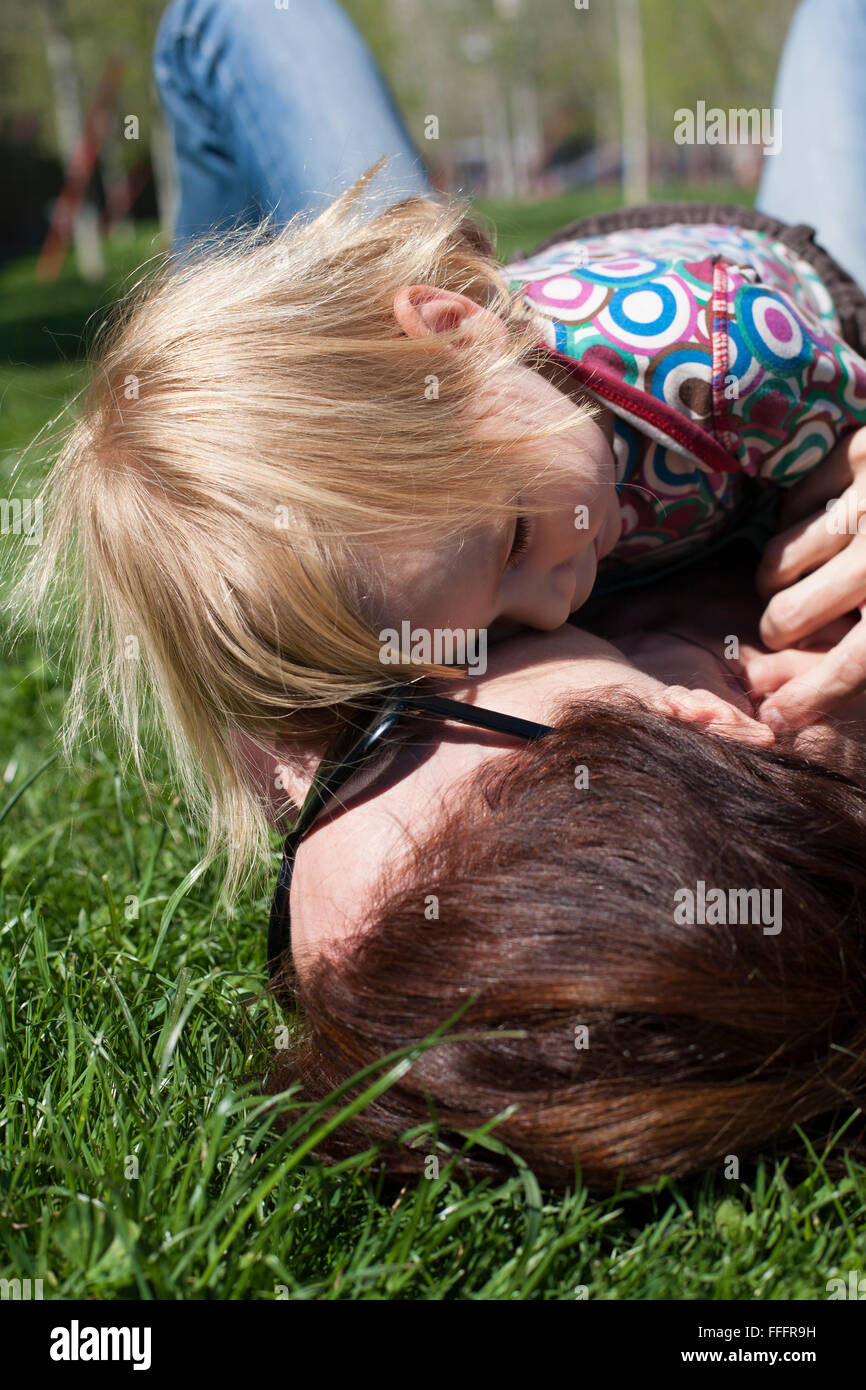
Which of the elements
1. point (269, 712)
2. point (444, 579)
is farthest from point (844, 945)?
point (269, 712)

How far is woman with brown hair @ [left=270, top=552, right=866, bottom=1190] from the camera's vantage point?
47.7 inches

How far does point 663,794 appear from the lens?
4.31 ft

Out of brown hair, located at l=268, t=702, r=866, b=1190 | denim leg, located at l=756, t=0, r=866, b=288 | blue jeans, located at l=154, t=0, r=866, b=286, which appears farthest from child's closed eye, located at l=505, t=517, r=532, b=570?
denim leg, located at l=756, t=0, r=866, b=288

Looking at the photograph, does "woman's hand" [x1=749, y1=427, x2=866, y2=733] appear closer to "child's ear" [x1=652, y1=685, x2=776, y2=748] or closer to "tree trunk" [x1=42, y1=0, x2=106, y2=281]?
"child's ear" [x1=652, y1=685, x2=776, y2=748]

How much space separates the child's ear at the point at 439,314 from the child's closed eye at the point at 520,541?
0.32 metres

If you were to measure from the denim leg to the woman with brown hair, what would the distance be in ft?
6.52

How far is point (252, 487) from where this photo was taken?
1.45 meters

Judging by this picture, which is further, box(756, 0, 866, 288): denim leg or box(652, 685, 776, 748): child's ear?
box(756, 0, 866, 288): denim leg

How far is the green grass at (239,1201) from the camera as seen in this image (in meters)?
1.18

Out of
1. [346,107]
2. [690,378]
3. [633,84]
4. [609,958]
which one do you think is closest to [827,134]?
[346,107]

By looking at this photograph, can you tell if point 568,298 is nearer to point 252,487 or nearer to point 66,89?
point 252,487

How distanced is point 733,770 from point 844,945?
0.24 meters

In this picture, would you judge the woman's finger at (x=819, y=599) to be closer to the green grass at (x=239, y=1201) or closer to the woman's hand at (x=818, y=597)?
the woman's hand at (x=818, y=597)

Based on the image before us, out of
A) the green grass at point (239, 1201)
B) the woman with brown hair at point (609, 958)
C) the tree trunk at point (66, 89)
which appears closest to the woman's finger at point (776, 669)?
the woman with brown hair at point (609, 958)
